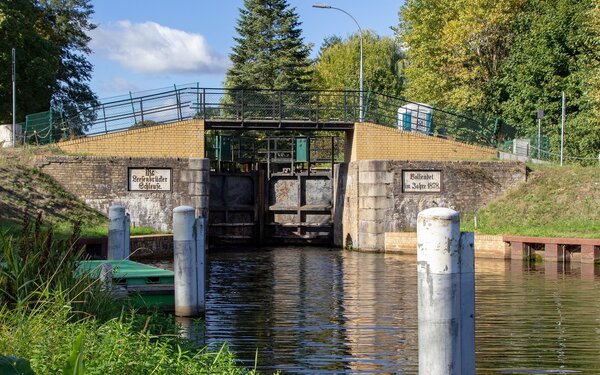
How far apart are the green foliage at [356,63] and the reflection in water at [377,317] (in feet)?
142

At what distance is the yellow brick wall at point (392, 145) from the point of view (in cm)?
3028

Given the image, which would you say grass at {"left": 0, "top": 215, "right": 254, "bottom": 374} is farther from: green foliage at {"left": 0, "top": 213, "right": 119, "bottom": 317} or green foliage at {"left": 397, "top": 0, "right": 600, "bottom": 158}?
green foliage at {"left": 397, "top": 0, "right": 600, "bottom": 158}

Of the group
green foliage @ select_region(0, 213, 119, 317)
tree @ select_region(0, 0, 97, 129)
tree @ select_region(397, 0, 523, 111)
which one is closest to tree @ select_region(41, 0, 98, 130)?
tree @ select_region(0, 0, 97, 129)

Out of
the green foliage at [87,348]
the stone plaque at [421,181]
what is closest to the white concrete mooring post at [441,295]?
the green foliage at [87,348]

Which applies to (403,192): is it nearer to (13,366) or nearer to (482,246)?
(482,246)

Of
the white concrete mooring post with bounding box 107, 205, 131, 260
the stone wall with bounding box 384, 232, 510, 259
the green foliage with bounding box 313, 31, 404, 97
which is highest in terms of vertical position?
the green foliage with bounding box 313, 31, 404, 97

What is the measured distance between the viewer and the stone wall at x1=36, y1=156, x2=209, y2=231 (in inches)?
1129

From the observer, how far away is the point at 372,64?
70.9m

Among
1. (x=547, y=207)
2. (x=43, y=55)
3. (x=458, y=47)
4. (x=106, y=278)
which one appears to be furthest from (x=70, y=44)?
(x=106, y=278)

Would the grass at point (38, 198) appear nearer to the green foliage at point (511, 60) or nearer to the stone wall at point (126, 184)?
the stone wall at point (126, 184)

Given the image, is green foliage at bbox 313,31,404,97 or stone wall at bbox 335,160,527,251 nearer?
stone wall at bbox 335,160,527,251

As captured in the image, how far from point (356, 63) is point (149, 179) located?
46342 mm

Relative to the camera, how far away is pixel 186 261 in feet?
44.5

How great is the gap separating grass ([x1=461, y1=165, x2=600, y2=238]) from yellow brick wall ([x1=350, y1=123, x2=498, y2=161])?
91.7 inches
